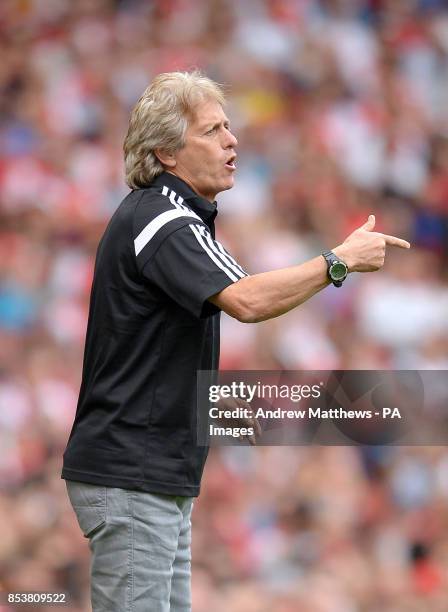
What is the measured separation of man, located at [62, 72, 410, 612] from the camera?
2.36 metres

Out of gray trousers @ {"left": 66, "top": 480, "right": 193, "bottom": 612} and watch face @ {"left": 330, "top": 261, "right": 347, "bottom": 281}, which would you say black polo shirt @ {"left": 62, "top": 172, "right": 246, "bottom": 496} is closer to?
gray trousers @ {"left": 66, "top": 480, "right": 193, "bottom": 612}

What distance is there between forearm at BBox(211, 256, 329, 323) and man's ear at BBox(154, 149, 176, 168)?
40cm

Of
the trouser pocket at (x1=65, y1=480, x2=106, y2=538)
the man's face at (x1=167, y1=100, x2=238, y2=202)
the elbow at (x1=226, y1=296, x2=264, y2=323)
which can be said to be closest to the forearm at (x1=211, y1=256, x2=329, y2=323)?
the elbow at (x1=226, y1=296, x2=264, y2=323)

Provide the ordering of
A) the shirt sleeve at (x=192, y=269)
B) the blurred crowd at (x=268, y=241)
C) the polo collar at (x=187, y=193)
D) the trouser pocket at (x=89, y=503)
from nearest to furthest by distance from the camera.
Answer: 1. the shirt sleeve at (x=192, y=269)
2. the trouser pocket at (x=89, y=503)
3. the polo collar at (x=187, y=193)
4. the blurred crowd at (x=268, y=241)

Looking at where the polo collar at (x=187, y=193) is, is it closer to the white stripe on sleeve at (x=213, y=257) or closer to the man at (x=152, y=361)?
the man at (x=152, y=361)

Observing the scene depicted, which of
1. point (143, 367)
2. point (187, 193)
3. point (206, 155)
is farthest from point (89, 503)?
point (206, 155)

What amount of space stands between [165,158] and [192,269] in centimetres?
38

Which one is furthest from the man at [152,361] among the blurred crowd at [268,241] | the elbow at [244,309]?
the blurred crowd at [268,241]

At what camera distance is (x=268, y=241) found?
570cm

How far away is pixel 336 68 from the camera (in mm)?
6238

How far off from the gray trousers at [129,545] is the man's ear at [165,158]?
74 cm

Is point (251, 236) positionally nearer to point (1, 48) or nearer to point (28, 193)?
point (28, 193)

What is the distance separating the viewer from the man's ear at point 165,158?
8.59ft

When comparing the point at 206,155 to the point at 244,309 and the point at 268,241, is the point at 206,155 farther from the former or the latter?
the point at 268,241
